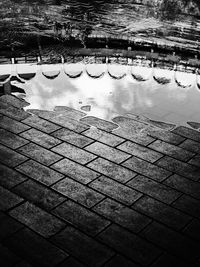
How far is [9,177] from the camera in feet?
22.7

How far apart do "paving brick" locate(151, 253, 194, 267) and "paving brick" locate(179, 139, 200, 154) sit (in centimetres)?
302

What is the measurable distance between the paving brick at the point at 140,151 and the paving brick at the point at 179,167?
16 centimetres

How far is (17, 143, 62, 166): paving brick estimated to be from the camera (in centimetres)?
745

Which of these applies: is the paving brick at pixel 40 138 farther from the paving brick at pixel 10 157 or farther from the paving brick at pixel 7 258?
the paving brick at pixel 7 258

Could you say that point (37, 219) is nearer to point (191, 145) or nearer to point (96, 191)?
point (96, 191)

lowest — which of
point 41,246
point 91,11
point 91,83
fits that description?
point 41,246

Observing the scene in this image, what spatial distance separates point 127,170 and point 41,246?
234 cm

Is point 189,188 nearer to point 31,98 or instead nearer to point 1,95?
point 31,98

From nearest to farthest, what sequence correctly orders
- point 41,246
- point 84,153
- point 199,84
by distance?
point 41,246
point 84,153
point 199,84

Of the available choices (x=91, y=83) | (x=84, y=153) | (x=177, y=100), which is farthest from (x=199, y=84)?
(x=84, y=153)

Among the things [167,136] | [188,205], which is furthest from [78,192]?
[167,136]

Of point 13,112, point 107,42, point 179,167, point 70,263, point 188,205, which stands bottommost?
point 70,263

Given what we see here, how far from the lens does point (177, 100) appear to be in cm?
995

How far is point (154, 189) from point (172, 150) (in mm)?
1421
